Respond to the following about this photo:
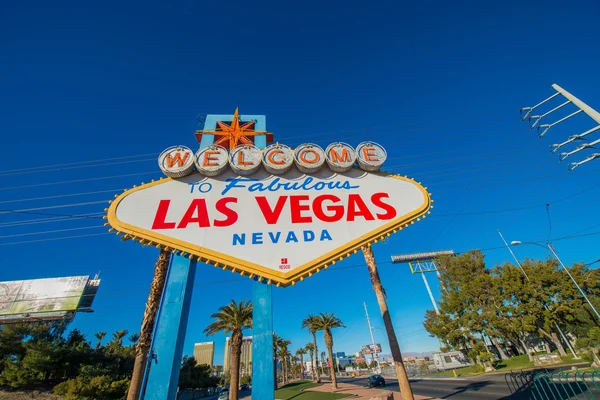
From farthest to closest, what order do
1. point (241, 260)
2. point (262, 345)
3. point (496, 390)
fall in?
point (496, 390) → point (262, 345) → point (241, 260)

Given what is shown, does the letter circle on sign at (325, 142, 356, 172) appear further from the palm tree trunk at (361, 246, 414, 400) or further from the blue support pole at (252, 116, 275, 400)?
the palm tree trunk at (361, 246, 414, 400)

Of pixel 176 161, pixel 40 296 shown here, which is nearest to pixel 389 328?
pixel 176 161

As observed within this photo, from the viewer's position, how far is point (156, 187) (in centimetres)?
604

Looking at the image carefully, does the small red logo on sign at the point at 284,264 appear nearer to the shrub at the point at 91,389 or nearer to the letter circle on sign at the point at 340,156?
the letter circle on sign at the point at 340,156

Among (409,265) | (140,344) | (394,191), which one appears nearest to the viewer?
(394,191)

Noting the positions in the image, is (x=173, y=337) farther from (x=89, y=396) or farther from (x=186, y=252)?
(x=89, y=396)

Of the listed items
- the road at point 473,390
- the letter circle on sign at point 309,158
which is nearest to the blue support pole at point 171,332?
the letter circle on sign at point 309,158

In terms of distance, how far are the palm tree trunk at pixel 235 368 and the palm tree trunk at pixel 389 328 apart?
14029mm

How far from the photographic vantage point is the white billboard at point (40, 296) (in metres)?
32.0

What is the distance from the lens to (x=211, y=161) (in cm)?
650

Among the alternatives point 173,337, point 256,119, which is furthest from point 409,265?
point 173,337

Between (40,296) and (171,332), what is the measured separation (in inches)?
1549

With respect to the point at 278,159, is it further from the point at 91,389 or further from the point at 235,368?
the point at 91,389

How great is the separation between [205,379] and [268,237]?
5606 centimetres
